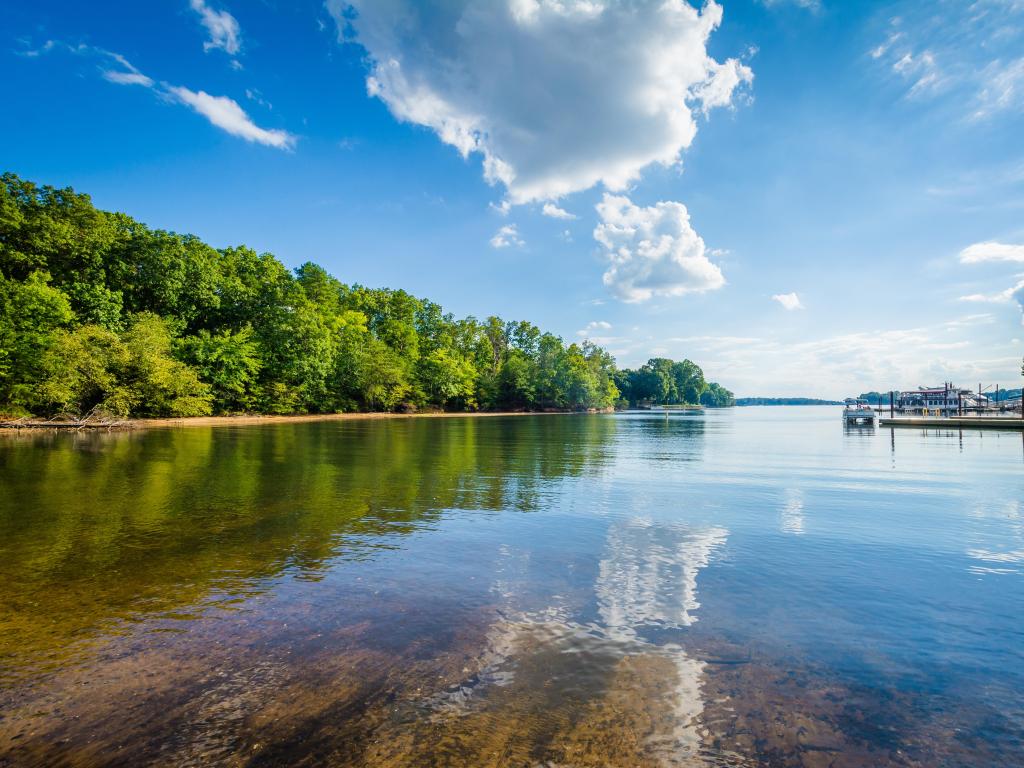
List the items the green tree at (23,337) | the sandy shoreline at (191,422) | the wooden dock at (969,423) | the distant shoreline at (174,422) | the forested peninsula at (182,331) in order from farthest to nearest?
the wooden dock at (969,423) → the forested peninsula at (182,331) → the sandy shoreline at (191,422) → the green tree at (23,337) → the distant shoreline at (174,422)

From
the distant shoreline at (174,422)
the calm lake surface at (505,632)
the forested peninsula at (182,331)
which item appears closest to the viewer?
the calm lake surface at (505,632)

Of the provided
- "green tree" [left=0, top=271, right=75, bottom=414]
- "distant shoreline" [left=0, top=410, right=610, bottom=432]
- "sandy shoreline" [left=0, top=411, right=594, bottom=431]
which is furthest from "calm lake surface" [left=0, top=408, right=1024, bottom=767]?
"green tree" [left=0, top=271, right=75, bottom=414]

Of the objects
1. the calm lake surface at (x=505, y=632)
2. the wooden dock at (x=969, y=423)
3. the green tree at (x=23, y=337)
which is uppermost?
the green tree at (x=23, y=337)

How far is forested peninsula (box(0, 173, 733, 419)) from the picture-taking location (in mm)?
39125

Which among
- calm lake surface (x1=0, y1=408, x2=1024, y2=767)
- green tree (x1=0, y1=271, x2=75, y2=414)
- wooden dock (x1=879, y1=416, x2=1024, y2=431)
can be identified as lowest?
calm lake surface (x1=0, y1=408, x2=1024, y2=767)

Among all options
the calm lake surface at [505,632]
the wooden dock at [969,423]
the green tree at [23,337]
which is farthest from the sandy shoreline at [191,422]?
the wooden dock at [969,423]

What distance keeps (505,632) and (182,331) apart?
219 feet

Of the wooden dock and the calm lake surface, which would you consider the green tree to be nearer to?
the calm lake surface

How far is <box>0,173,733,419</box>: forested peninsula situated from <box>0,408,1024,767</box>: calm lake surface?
34.1 meters

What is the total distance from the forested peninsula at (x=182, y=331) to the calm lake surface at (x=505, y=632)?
3411 centimetres

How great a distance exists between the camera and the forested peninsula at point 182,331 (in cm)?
3912

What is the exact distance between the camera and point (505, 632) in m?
5.79

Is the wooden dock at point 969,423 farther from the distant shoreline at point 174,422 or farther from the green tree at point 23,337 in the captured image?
the green tree at point 23,337

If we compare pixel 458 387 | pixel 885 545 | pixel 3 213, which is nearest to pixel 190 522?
pixel 885 545
